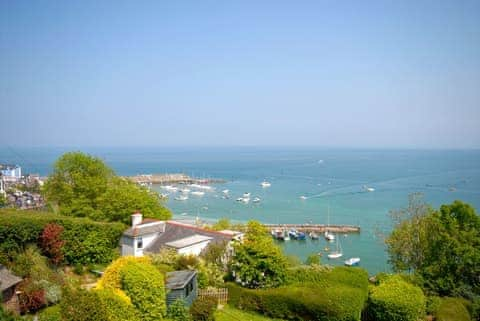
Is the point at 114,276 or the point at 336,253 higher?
the point at 114,276

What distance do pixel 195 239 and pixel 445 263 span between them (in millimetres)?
11573

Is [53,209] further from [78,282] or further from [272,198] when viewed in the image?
[272,198]

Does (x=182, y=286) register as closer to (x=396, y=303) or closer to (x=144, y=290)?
(x=144, y=290)

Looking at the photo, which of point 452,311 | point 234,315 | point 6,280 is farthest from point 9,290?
point 452,311

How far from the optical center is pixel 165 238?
20625mm

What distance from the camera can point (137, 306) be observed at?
12.2 metres

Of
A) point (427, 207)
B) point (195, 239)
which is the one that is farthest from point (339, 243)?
point (195, 239)

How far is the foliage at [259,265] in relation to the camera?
51.5 feet

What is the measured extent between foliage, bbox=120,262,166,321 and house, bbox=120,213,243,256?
6230mm

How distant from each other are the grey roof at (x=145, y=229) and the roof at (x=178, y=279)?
6165 mm

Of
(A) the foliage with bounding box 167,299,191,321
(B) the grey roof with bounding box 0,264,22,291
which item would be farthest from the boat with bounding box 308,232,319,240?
(B) the grey roof with bounding box 0,264,22,291

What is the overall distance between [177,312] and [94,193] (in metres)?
15.8

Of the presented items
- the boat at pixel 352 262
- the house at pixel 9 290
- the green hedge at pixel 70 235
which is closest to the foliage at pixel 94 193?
the green hedge at pixel 70 235

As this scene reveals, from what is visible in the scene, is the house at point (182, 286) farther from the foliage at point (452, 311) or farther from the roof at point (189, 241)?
the foliage at point (452, 311)
